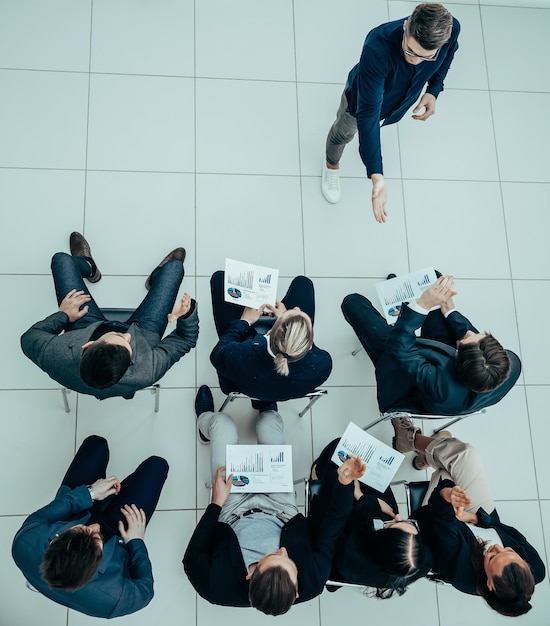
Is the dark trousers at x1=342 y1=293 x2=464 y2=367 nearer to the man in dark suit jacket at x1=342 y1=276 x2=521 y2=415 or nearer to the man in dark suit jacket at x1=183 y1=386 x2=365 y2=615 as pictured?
the man in dark suit jacket at x1=342 y1=276 x2=521 y2=415

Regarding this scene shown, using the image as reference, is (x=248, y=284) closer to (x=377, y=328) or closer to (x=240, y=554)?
(x=377, y=328)

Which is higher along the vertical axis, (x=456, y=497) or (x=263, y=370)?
(x=263, y=370)

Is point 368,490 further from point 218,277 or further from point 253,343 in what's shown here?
point 218,277

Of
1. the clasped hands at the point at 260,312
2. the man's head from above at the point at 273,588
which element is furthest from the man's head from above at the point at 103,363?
the man's head from above at the point at 273,588

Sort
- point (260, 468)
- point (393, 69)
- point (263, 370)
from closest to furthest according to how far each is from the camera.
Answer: point (263, 370)
point (393, 69)
point (260, 468)

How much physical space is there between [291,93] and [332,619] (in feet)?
10.9

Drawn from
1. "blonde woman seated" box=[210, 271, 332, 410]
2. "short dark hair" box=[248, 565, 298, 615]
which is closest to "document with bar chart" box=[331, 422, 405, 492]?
"blonde woman seated" box=[210, 271, 332, 410]

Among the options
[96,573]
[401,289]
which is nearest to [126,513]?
[96,573]

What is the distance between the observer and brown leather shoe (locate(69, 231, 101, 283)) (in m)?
3.06

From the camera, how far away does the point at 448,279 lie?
2404 mm

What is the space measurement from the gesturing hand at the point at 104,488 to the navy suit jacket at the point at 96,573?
11cm

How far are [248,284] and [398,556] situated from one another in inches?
58.4

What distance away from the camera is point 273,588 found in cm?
199

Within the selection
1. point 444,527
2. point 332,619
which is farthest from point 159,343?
point 332,619
